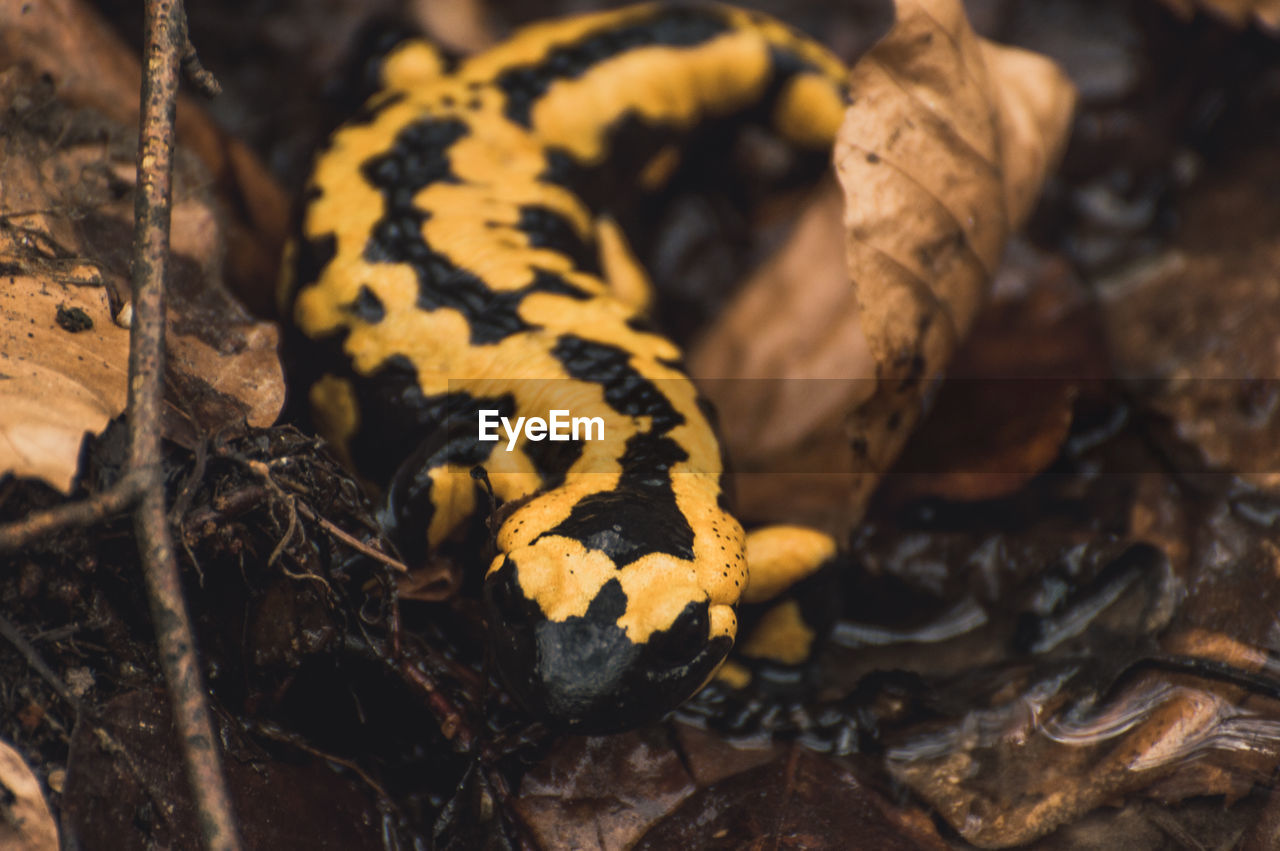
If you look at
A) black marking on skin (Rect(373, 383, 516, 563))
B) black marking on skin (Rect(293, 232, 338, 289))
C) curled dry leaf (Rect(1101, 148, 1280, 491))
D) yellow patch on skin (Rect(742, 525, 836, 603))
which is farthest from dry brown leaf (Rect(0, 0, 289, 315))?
curled dry leaf (Rect(1101, 148, 1280, 491))

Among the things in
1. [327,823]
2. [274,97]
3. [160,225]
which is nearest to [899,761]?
[327,823]

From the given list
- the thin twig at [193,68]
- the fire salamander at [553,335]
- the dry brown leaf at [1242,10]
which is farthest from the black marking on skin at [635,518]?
the dry brown leaf at [1242,10]

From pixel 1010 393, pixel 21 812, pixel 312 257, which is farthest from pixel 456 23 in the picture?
pixel 21 812

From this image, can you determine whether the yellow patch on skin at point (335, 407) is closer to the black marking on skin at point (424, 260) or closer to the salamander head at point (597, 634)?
the black marking on skin at point (424, 260)

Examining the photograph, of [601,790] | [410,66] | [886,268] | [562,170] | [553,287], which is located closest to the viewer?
[601,790]

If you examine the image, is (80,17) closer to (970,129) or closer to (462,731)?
(462,731)

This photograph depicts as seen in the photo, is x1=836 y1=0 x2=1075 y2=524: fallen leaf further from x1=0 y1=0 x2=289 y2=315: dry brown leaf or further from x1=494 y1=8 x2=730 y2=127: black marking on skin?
x1=0 y1=0 x2=289 y2=315: dry brown leaf

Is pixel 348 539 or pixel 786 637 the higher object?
pixel 348 539

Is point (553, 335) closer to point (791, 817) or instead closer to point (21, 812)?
point (791, 817)
